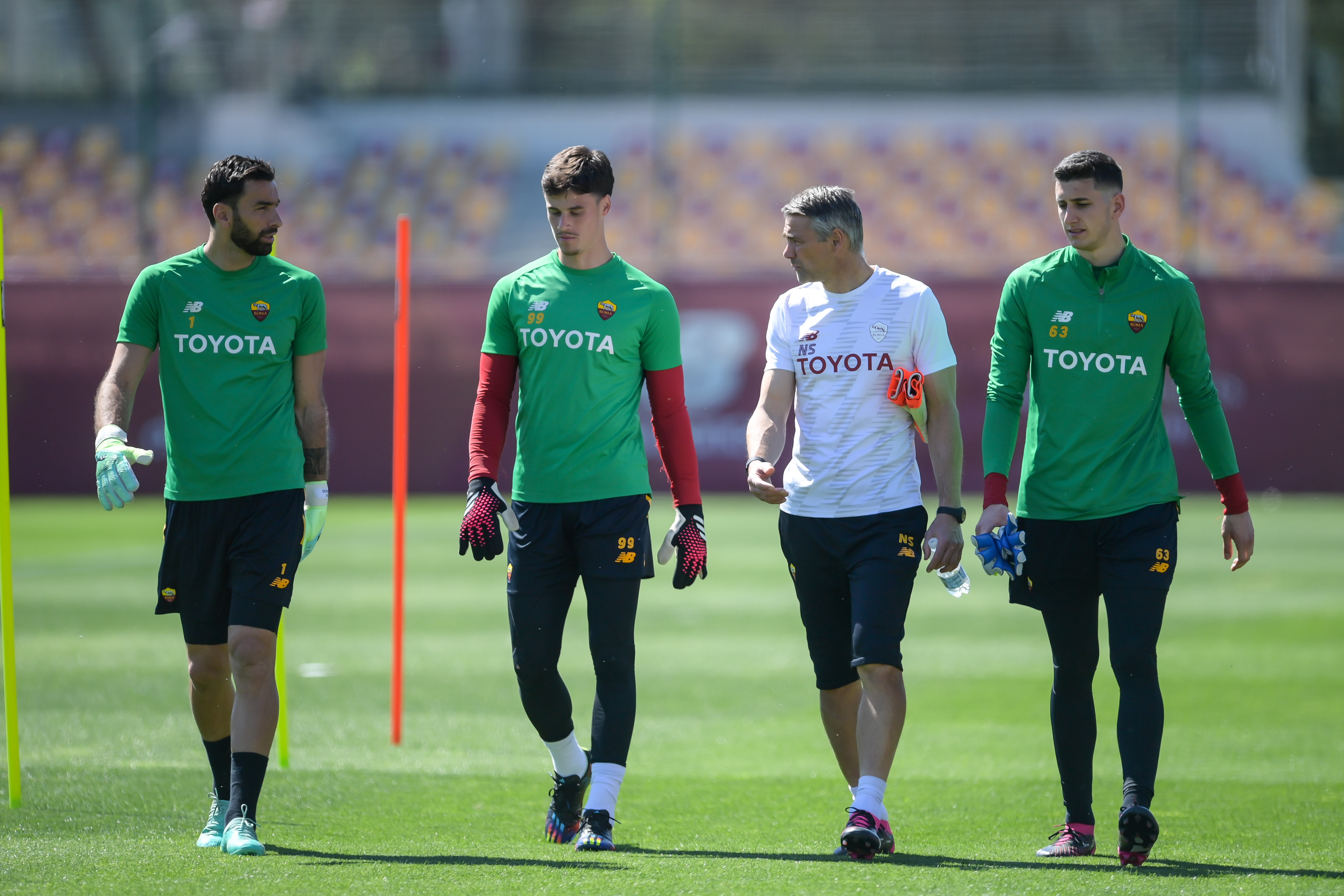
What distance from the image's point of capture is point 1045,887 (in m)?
3.92

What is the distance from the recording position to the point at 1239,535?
15.1ft

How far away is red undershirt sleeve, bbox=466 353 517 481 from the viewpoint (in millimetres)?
4680

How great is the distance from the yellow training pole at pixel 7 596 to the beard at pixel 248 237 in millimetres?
908

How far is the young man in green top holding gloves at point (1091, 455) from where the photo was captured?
14.5ft

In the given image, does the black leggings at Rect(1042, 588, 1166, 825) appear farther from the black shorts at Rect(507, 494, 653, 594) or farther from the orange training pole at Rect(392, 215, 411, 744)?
the orange training pole at Rect(392, 215, 411, 744)

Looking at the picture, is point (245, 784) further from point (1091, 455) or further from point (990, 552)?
point (1091, 455)

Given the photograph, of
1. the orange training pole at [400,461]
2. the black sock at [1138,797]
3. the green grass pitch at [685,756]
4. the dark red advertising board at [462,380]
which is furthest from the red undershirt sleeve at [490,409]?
the dark red advertising board at [462,380]

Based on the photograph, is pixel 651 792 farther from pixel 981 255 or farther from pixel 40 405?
pixel 981 255

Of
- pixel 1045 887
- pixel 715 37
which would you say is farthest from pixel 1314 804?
pixel 715 37

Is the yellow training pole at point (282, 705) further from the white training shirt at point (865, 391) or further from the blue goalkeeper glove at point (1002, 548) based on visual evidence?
the blue goalkeeper glove at point (1002, 548)

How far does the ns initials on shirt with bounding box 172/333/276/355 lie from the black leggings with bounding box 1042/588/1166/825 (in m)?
2.60

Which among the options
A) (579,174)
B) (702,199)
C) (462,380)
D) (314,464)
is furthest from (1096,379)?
(702,199)

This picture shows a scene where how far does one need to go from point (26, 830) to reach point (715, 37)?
→ 2206cm

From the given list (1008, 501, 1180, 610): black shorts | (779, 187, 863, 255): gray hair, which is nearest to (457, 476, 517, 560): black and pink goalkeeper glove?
(779, 187, 863, 255): gray hair
